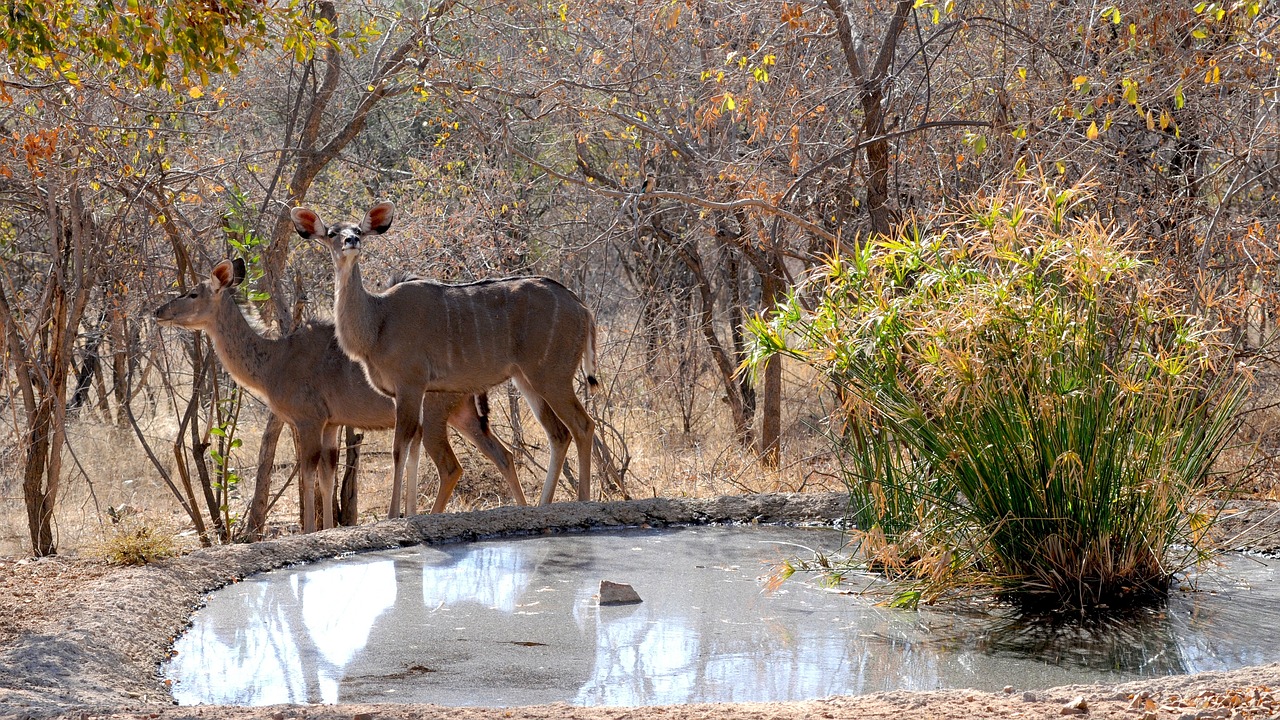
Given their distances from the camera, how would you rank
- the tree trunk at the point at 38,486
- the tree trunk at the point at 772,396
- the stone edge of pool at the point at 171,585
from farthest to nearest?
the tree trunk at the point at 772,396 < the tree trunk at the point at 38,486 < the stone edge of pool at the point at 171,585

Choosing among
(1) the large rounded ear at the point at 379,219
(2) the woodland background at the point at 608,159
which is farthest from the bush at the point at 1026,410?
(1) the large rounded ear at the point at 379,219

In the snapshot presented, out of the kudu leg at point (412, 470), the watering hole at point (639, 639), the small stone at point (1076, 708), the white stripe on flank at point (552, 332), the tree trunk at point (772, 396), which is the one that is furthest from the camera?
the tree trunk at point (772, 396)

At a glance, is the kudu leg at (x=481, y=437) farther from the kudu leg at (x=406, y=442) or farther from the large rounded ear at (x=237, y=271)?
the large rounded ear at (x=237, y=271)

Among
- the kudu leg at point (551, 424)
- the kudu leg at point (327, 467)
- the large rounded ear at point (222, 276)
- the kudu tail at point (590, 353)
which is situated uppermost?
the large rounded ear at point (222, 276)

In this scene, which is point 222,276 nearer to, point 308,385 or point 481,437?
point 308,385

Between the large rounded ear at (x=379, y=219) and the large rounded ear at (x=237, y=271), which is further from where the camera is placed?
the large rounded ear at (x=237, y=271)

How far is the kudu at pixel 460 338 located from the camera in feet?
25.6

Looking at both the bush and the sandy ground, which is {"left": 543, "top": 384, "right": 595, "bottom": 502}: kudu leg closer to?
the sandy ground

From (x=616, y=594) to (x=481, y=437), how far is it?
362 centimetres

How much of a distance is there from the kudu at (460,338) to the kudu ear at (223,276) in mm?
664

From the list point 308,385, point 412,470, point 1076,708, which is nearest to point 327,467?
point 308,385

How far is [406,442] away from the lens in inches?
305

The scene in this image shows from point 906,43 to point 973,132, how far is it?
2.00 m

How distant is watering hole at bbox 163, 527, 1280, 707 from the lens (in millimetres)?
4109
